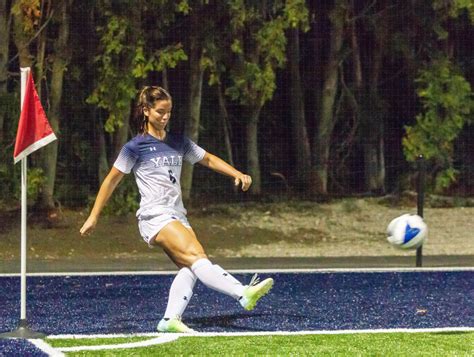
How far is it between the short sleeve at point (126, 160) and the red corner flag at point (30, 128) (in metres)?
0.57

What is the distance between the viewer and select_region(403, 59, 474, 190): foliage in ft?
78.1

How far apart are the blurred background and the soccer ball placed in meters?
8.39

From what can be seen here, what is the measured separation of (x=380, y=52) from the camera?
2548 cm

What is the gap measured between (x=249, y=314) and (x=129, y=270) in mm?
5295

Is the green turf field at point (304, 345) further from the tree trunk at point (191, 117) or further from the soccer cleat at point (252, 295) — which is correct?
the tree trunk at point (191, 117)

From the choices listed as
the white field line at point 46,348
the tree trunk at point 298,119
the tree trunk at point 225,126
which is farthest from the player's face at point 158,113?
the tree trunk at point 298,119

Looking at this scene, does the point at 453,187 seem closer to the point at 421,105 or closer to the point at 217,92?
the point at 421,105

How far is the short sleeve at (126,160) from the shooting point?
11023mm

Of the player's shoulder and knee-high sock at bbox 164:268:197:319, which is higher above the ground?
the player's shoulder

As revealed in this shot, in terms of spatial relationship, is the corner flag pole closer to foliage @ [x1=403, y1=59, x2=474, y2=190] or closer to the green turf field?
the green turf field

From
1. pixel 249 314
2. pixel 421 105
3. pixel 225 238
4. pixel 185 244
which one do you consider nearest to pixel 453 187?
pixel 421 105

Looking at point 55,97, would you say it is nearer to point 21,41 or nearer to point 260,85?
point 21,41

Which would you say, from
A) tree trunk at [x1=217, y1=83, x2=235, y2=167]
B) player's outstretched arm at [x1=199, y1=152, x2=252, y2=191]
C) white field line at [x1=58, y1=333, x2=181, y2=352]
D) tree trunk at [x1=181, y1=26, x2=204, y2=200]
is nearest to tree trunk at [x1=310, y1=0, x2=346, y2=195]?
tree trunk at [x1=217, y1=83, x2=235, y2=167]

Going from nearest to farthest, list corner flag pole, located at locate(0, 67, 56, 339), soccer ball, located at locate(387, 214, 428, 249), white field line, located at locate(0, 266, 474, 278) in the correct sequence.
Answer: corner flag pole, located at locate(0, 67, 56, 339)
soccer ball, located at locate(387, 214, 428, 249)
white field line, located at locate(0, 266, 474, 278)
